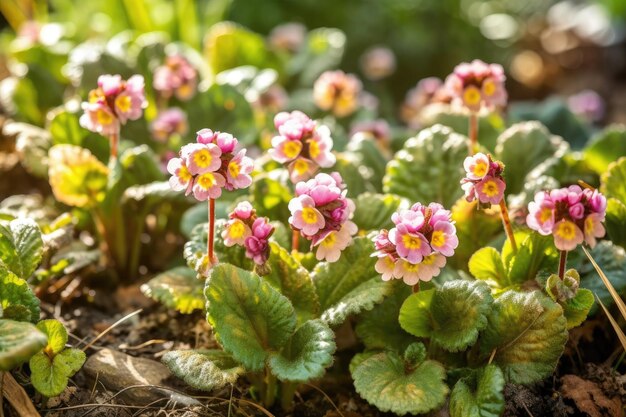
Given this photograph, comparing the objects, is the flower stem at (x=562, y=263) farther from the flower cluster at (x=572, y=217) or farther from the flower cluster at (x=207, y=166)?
the flower cluster at (x=207, y=166)

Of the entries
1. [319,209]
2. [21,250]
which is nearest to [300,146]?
[319,209]

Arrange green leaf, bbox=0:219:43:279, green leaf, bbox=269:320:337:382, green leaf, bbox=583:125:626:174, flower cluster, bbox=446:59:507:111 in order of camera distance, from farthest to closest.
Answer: green leaf, bbox=583:125:626:174
flower cluster, bbox=446:59:507:111
green leaf, bbox=0:219:43:279
green leaf, bbox=269:320:337:382

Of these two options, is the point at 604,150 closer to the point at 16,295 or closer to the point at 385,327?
the point at 385,327

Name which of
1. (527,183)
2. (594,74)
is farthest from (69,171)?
(594,74)

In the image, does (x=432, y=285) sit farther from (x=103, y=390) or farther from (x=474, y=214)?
(x=103, y=390)

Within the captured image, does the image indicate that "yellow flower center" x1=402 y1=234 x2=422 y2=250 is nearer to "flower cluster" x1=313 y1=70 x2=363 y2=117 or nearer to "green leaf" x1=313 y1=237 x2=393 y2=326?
"green leaf" x1=313 y1=237 x2=393 y2=326

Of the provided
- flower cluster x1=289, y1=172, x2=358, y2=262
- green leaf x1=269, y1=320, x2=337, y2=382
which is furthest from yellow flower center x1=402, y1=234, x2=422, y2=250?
green leaf x1=269, y1=320, x2=337, y2=382

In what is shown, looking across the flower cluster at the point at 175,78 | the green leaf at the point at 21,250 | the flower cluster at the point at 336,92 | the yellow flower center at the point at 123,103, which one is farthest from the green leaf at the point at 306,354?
the flower cluster at the point at 336,92
